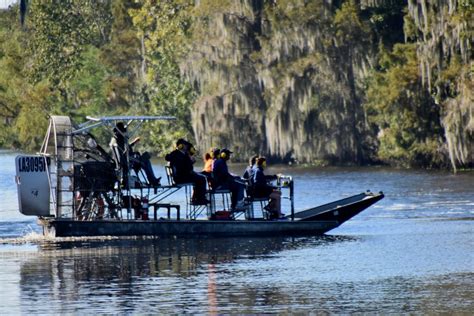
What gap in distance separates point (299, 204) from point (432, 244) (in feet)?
43.8

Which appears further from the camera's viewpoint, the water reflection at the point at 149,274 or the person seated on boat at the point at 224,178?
the person seated on boat at the point at 224,178

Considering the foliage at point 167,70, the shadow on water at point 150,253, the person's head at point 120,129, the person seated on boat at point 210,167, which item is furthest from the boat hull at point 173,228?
the foliage at point 167,70

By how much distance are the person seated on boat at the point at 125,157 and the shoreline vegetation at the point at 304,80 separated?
2428 cm

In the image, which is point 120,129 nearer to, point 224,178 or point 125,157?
point 125,157

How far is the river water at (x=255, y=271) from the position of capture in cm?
2341

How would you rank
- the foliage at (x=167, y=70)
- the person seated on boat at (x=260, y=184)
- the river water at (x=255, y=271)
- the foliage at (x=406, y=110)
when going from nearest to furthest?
the river water at (x=255, y=271)
the person seated on boat at (x=260, y=184)
the foliage at (x=406, y=110)
the foliage at (x=167, y=70)

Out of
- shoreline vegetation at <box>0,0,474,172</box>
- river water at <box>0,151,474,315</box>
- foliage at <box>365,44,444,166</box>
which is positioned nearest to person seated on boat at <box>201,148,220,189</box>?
river water at <box>0,151,474,315</box>

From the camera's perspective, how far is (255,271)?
→ 27.5 m

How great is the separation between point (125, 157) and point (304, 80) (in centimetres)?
3307

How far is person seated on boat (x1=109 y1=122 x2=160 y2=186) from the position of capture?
31.8m

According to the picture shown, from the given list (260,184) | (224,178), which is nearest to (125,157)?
(224,178)

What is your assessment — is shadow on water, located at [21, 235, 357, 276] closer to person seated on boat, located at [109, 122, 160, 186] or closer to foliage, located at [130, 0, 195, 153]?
person seated on boat, located at [109, 122, 160, 186]

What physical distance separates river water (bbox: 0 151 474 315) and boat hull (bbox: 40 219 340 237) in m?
0.24

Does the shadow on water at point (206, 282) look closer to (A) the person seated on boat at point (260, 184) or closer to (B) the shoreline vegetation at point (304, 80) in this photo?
(A) the person seated on boat at point (260, 184)
